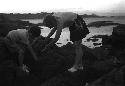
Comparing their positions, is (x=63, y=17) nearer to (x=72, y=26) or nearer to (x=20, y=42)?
(x=72, y=26)

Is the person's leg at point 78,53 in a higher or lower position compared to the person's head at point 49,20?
lower

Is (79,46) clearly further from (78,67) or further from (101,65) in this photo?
(101,65)

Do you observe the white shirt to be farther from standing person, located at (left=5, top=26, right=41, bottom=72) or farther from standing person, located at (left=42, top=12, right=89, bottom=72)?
standing person, located at (left=5, top=26, right=41, bottom=72)

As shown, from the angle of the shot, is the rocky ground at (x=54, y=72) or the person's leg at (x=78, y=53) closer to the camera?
the rocky ground at (x=54, y=72)

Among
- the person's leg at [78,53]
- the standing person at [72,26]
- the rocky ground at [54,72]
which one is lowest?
the rocky ground at [54,72]

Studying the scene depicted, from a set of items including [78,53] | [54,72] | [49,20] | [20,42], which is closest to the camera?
[49,20]

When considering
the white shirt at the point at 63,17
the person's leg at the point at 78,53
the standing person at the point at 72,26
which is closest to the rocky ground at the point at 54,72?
A: the person's leg at the point at 78,53

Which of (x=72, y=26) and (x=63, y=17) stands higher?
(x=63, y=17)

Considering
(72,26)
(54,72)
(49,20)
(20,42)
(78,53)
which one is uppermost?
(49,20)

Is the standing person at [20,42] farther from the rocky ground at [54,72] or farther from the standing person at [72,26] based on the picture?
the standing person at [72,26]

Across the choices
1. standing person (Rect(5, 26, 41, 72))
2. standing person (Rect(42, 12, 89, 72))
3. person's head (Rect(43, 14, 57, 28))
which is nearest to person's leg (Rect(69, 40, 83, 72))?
standing person (Rect(42, 12, 89, 72))

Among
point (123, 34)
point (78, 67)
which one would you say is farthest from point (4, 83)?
point (123, 34)

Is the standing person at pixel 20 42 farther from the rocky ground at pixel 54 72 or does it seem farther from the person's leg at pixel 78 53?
the person's leg at pixel 78 53

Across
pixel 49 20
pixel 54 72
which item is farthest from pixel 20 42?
pixel 54 72
